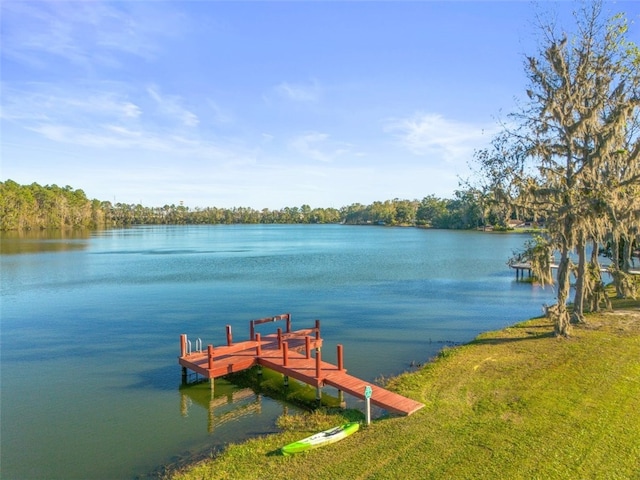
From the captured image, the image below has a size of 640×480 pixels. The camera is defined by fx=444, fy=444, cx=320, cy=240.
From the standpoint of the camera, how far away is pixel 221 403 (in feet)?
41.1

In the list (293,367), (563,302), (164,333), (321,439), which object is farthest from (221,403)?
(563,302)

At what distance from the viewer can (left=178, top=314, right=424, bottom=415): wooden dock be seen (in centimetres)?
1053

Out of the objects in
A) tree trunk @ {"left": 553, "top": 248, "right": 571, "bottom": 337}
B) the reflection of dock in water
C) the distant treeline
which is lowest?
the reflection of dock in water

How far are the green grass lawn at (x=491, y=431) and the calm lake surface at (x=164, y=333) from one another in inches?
76.7

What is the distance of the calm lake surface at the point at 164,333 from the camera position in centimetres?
1044

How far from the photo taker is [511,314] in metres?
22.5

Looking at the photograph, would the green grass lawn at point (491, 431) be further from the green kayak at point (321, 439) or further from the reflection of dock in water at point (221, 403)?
the reflection of dock in water at point (221, 403)

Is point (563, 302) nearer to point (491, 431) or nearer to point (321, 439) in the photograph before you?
point (491, 431)

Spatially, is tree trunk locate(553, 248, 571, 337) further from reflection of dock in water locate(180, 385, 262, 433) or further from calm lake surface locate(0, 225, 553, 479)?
reflection of dock in water locate(180, 385, 262, 433)

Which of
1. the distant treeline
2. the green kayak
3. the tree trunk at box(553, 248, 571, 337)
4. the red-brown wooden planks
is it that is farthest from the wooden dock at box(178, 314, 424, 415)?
the distant treeline

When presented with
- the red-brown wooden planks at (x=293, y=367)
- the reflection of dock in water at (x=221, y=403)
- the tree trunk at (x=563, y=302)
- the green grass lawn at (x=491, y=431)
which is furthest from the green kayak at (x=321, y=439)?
the tree trunk at (x=563, y=302)

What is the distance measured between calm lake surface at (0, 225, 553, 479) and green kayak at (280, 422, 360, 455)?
2146mm

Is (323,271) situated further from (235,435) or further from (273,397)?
(235,435)

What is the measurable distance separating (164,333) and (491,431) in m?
15.1
